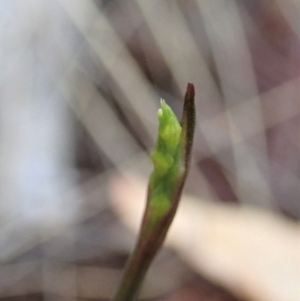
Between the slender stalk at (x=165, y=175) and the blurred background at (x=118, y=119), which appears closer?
the slender stalk at (x=165, y=175)

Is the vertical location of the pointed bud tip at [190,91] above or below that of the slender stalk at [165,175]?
above

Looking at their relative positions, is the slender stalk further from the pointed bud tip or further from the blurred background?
the blurred background

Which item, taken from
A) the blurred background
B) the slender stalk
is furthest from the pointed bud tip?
the blurred background

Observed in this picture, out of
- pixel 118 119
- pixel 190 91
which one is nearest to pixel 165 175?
pixel 190 91

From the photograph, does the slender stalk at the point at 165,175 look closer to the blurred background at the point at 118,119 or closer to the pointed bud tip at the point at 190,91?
the pointed bud tip at the point at 190,91

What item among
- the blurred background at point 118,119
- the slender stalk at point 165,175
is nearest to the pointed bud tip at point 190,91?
the slender stalk at point 165,175
